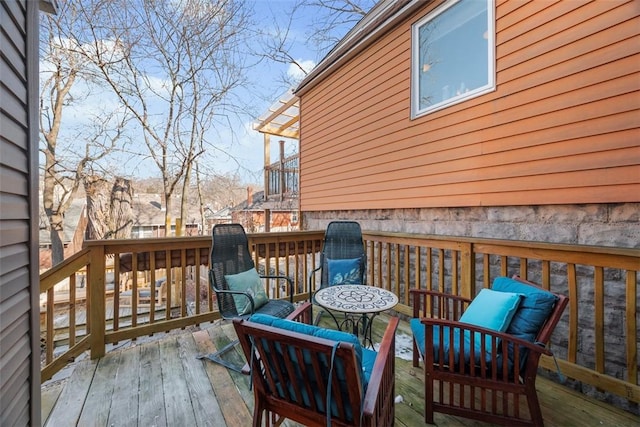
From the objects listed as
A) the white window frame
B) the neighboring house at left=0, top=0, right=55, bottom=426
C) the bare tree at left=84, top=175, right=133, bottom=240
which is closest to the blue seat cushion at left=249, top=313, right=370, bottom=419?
the neighboring house at left=0, top=0, right=55, bottom=426

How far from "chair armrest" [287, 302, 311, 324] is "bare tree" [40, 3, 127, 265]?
8.91 meters

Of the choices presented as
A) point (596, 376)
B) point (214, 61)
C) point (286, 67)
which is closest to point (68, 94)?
point (214, 61)

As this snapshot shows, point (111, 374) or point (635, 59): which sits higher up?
point (635, 59)

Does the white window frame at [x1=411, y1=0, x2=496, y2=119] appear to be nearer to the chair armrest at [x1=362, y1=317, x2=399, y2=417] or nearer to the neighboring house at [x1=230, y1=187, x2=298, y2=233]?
the chair armrest at [x1=362, y1=317, x2=399, y2=417]

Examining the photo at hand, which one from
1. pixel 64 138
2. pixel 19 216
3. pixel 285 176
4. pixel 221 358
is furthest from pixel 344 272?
pixel 64 138

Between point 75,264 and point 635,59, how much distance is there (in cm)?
480

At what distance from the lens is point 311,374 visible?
3.94 feet

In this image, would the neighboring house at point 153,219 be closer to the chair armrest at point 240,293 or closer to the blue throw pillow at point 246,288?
the blue throw pillow at point 246,288

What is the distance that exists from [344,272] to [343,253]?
267 mm

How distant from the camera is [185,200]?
8531 millimetres

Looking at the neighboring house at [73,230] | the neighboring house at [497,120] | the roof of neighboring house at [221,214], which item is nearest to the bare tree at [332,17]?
the neighboring house at [497,120]

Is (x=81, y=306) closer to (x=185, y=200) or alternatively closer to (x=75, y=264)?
(x=185, y=200)

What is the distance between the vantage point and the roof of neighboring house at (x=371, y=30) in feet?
13.0

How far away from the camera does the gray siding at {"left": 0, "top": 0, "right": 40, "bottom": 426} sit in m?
1.06
